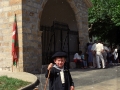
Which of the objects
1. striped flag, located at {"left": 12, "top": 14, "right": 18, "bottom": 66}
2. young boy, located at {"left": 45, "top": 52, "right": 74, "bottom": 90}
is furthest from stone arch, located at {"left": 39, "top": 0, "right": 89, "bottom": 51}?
young boy, located at {"left": 45, "top": 52, "right": 74, "bottom": 90}

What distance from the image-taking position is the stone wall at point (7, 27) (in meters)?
10.1

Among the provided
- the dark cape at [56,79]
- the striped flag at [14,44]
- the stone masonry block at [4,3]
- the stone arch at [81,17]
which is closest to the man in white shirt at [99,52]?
the stone arch at [81,17]

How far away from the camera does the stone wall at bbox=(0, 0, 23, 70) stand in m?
10.1

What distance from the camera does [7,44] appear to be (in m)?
10.3

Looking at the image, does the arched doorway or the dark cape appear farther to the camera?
the arched doorway

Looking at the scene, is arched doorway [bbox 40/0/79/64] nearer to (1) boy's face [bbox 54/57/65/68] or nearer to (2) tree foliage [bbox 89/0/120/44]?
(2) tree foliage [bbox 89/0/120/44]

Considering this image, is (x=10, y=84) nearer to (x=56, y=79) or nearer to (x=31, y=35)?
(x=56, y=79)

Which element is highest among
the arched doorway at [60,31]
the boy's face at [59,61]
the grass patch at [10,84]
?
the arched doorway at [60,31]

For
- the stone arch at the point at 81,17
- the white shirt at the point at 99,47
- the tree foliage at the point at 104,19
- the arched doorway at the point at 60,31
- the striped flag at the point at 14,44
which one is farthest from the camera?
the tree foliage at the point at 104,19

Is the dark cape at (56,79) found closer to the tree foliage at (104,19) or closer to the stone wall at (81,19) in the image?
the stone wall at (81,19)

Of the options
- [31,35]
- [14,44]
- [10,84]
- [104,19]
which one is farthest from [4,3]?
[104,19]

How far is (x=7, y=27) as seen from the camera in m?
10.4

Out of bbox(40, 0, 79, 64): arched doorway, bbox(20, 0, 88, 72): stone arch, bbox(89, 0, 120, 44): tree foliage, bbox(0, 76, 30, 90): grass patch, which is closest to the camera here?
bbox(0, 76, 30, 90): grass patch

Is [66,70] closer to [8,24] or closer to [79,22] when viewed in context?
[8,24]
